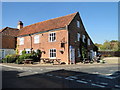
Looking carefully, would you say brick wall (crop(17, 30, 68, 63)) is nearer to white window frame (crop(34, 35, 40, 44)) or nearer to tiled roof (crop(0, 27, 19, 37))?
white window frame (crop(34, 35, 40, 44))

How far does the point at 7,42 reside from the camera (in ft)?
99.2

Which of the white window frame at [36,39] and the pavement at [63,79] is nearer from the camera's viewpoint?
the pavement at [63,79]

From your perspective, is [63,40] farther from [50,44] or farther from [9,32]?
[9,32]

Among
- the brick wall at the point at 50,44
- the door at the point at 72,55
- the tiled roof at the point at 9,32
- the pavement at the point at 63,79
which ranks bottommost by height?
the pavement at the point at 63,79

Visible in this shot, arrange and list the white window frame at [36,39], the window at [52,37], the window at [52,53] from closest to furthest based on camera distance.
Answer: the window at [52,53] < the window at [52,37] < the white window frame at [36,39]

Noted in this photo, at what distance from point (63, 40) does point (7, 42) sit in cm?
1677

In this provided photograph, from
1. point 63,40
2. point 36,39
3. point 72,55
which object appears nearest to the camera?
point 63,40

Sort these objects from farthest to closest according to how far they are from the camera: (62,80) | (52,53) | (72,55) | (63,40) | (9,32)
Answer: (9,32) → (52,53) → (72,55) → (63,40) → (62,80)

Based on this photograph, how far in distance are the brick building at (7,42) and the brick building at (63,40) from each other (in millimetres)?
6203

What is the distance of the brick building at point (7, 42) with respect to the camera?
95.2ft

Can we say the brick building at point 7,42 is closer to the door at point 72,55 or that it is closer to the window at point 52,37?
the window at point 52,37

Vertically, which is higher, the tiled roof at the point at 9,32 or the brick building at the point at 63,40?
the tiled roof at the point at 9,32

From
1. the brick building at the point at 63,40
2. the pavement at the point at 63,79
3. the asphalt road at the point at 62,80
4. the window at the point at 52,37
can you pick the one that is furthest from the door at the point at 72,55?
the asphalt road at the point at 62,80

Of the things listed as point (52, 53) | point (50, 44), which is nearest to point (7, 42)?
point (50, 44)
